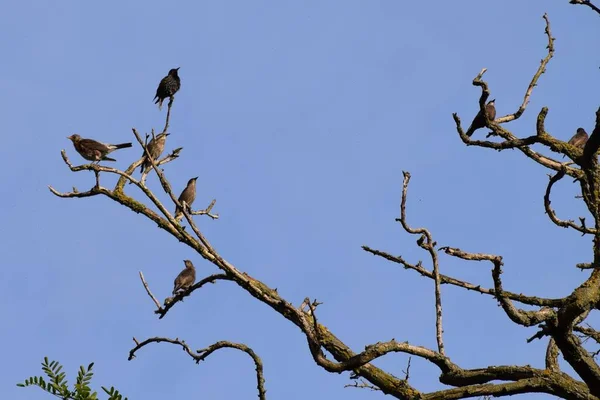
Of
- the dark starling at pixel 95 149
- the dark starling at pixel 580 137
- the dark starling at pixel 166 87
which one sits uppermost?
the dark starling at pixel 166 87

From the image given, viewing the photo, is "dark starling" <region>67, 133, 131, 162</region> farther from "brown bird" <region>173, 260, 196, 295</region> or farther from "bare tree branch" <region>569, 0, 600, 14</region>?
"bare tree branch" <region>569, 0, 600, 14</region>

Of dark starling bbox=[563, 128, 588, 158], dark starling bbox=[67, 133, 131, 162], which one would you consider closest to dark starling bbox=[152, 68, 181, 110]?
dark starling bbox=[67, 133, 131, 162]

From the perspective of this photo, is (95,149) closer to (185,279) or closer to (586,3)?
(185,279)

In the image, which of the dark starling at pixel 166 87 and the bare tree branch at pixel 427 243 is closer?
the bare tree branch at pixel 427 243

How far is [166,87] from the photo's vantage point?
14.1 meters

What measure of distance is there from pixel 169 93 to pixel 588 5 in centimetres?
824

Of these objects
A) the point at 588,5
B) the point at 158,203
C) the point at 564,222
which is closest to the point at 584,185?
the point at 564,222

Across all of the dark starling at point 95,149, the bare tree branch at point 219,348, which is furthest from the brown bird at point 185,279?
the bare tree branch at point 219,348

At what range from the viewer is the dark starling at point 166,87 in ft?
46.0

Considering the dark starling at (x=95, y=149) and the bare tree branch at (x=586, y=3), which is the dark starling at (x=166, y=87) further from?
the bare tree branch at (x=586, y=3)

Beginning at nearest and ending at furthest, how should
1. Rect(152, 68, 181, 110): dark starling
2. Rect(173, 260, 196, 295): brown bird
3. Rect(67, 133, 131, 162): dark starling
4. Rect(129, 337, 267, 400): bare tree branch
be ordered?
Rect(129, 337, 267, 400): bare tree branch
Rect(67, 133, 131, 162): dark starling
Rect(173, 260, 196, 295): brown bird
Rect(152, 68, 181, 110): dark starling

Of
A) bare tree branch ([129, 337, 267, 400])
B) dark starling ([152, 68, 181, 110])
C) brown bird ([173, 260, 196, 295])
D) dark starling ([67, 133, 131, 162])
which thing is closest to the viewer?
bare tree branch ([129, 337, 267, 400])

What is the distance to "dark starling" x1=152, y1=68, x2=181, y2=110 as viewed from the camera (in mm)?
14031

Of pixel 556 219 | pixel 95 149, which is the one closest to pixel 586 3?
pixel 556 219
